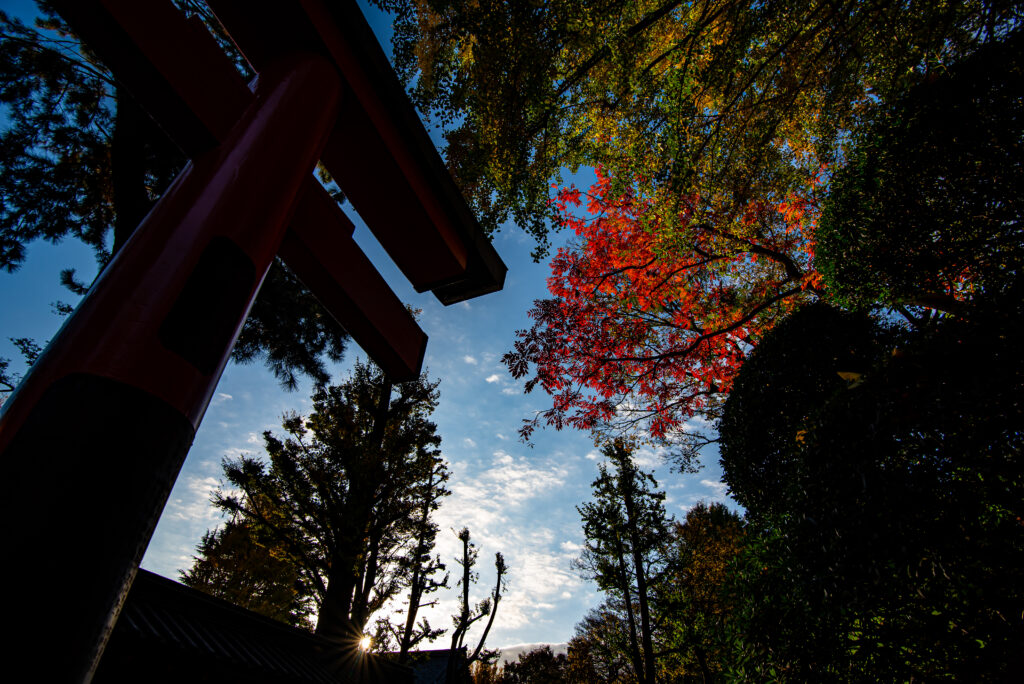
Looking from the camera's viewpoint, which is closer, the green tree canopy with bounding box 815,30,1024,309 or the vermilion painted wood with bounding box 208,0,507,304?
the vermilion painted wood with bounding box 208,0,507,304

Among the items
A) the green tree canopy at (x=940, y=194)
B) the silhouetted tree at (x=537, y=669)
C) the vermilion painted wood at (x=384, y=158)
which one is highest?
the green tree canopy at (x=940, y=194)

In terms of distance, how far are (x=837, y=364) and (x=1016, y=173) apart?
249 cm

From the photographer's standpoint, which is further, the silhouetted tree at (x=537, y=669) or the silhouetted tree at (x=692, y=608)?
the silhouetted tree at (x=537, y=669)

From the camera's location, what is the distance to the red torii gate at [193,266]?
0.74m

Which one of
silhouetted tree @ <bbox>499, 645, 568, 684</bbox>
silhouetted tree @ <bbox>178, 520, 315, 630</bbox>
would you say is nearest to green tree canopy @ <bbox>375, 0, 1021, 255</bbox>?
silhouetted tree @ <bbox>178, 520, 315, 630</bbox>

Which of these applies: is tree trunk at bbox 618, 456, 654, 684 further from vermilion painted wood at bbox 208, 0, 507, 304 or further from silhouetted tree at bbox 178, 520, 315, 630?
vermilion painted wood at bbox 208, 0, 507, 304

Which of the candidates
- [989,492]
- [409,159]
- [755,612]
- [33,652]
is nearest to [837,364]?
[989,492]

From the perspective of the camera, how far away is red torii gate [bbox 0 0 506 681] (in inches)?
29.2

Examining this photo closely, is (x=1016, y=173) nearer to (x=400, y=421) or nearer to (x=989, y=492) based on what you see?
(x=989, y=492)

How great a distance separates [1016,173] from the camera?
3445mm

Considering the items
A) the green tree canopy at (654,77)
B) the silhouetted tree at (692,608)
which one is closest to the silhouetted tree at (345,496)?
the green tree canopy at (654,77)

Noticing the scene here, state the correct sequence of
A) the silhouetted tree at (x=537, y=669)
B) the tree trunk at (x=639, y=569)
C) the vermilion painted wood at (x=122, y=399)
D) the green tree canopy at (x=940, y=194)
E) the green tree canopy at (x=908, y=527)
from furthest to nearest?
the silhouetted tree at (x=537, y=669) < the tree trunk at (x=639, y=569) < the green tree canopy at (x=940, y=194) < the green tree canopy at (x=908, y=527) < the vermilion painted wood at (x=122, y=399)

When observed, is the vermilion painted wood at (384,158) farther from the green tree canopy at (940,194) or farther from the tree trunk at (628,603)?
the tree trunk at (628,603)

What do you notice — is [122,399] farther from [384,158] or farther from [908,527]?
[908,527]
